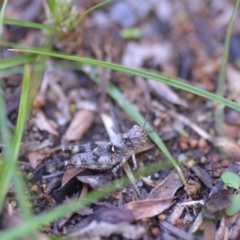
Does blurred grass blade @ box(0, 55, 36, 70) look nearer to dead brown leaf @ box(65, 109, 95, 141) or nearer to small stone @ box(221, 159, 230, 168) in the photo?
dead brown leaf @ box(65, 109, 95, 141)

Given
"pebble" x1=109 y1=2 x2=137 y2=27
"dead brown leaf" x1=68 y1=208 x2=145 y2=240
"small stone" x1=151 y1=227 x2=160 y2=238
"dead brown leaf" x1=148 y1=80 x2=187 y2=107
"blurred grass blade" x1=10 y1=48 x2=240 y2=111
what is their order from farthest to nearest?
"pebble" x1=109 y1=2 x2=137 y2=27 → "dead brown leaf" x1=148 y1=80 x2=187 y2=107 → "blurred grass blade" x1=10 y1=48 x2=240 y2=111 → "small stone" x1=151 y1=227 x2=160 y2=238 → "dead brown leaf" x1=68 y1=208 x2=145 y2=240

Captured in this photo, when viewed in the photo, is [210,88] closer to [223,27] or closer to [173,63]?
[173,63]

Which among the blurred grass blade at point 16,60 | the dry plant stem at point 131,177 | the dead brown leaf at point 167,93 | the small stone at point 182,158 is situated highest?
the blurred grass blade at point 16,60

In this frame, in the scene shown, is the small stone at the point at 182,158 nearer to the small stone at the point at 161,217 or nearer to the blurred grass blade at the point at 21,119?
the small stone at the point at 161,217

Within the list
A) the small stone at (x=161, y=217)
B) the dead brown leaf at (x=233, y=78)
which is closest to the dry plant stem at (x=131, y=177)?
the small stone at (x=161, y=217)

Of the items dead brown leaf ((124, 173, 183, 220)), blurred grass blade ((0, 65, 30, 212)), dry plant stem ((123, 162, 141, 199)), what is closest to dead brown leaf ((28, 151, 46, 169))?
blurred grass blade ((0, 65, 30, 212))
